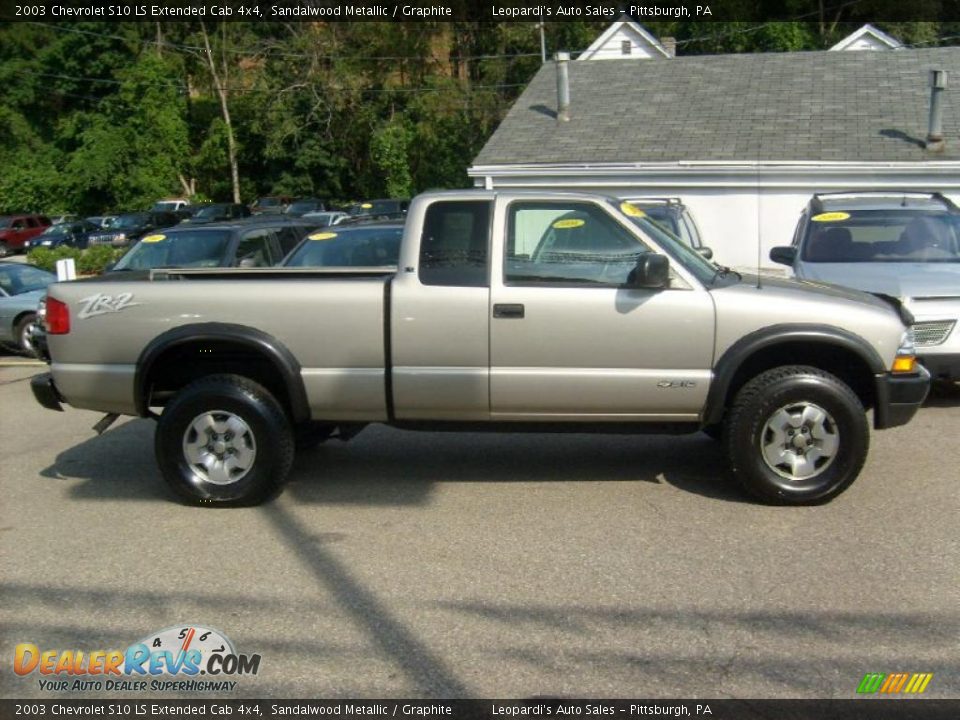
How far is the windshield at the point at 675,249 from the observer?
6.32 metres

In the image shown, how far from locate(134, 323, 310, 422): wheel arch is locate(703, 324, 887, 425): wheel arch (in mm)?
2564

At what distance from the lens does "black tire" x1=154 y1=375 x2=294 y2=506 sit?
21.1 feet

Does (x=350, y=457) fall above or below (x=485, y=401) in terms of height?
below

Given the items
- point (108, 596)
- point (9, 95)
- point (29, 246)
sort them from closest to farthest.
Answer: point (108, 596)
point (29, 246)
point (9, 95)

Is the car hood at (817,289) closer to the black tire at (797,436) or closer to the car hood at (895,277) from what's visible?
the black tire at (797,436)

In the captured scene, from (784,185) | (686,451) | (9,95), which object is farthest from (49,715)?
(9,95)

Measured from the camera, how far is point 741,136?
19.9 m

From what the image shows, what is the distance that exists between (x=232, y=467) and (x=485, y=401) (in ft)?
5.53

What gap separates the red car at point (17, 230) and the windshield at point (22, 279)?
27.4 meters

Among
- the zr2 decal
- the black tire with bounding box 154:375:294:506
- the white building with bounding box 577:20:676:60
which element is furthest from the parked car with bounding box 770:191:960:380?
the white building with bounding box 577:20:676:60

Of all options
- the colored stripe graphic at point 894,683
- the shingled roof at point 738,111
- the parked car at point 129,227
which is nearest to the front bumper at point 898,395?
the colored stripe graphic at point 894,683

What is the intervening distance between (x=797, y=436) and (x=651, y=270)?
4.48 feet

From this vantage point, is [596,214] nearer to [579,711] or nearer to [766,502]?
[766,502]

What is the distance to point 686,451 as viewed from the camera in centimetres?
771
